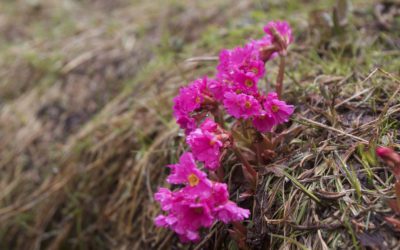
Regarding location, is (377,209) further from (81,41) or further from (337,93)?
(81,41)

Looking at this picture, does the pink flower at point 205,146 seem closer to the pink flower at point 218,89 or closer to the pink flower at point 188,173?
the pink flower at point 188,173

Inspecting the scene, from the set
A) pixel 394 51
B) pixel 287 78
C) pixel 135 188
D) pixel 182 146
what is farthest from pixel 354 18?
pixel 135 188

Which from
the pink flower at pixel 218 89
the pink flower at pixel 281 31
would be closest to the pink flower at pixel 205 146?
the pink flower at pixel 218 89

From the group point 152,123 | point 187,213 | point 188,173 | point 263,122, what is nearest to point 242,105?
point 263,122

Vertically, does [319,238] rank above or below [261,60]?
below

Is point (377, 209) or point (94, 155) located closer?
point (377, 209)
